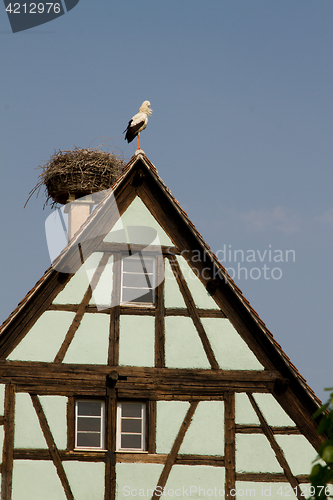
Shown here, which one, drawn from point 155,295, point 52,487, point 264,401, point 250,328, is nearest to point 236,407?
point 264,401

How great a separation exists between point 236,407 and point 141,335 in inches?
65.2

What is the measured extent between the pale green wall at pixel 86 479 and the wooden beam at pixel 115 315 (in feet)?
4.55

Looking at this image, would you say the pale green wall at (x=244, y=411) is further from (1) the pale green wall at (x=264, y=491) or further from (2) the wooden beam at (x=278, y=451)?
(1) the pale green wall at (x=264, y=491)

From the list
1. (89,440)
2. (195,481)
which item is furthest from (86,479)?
(195,481)

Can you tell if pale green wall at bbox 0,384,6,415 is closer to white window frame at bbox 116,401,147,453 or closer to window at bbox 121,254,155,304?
white window frame at bbox 116,401,147,453

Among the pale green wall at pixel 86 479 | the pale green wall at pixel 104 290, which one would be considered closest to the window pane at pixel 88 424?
the pale green wall at pixel 86 479

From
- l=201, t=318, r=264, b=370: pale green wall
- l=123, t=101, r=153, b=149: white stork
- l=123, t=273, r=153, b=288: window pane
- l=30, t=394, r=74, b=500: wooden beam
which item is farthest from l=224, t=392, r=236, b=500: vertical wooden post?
l=123, t=101, r=153, b=149: white stork

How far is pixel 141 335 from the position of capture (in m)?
9.59

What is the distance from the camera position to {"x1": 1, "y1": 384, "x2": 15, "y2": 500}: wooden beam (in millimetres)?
8641

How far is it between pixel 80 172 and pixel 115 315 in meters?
4.99

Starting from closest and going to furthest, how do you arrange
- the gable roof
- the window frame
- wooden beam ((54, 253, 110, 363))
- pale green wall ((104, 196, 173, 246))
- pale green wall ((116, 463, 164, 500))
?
1. pale green wall ((116, 463, 164, 500))
2. the window frame
3. wooden beam ((54, 253, 110, 363))
4. the gable roof
5. pale green wall ((104, 196, 173, 246))

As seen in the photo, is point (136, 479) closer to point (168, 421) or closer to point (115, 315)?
point (168, 421)

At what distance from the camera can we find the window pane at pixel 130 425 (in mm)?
9312

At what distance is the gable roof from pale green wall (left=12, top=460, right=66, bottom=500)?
4.94 ft
